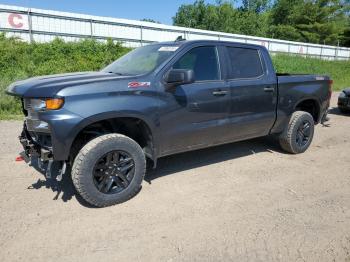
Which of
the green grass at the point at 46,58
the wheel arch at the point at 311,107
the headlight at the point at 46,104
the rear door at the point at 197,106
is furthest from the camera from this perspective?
the green grass at the point at 46,58

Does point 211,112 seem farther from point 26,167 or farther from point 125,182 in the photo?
point 26,167

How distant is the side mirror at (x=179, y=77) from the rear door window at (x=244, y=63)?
1071 millimetres

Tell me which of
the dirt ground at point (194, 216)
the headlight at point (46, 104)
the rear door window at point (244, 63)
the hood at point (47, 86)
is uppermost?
the rear door window at point (244, 63)

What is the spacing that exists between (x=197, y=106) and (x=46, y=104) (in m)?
1.85

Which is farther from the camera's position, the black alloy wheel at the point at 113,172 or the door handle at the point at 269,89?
the door handle at the point at 269,89

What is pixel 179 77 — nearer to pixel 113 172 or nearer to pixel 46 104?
pixel 113 172

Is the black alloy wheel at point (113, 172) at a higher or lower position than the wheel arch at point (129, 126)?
lower

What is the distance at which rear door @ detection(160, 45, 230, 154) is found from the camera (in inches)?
161

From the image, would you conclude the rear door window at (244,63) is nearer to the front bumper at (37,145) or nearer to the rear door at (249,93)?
the rear door at (249,93)

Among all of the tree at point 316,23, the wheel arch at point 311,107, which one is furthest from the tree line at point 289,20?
the wheel arch at point 311,107

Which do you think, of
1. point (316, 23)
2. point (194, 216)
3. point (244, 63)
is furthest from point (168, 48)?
point (316, 23)

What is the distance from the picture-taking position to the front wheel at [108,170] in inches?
140

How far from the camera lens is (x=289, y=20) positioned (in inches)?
2044

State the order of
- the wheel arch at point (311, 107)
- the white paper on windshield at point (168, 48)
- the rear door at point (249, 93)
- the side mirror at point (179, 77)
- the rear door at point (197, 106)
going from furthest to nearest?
1. the wheel arch at point (311, 107)
2. the rear door at point (249, 93)
3. the white paper on windshield at point (168, 48)
4. the rear door at point (197, 106)
5. the side mirror at point (179, 77)
